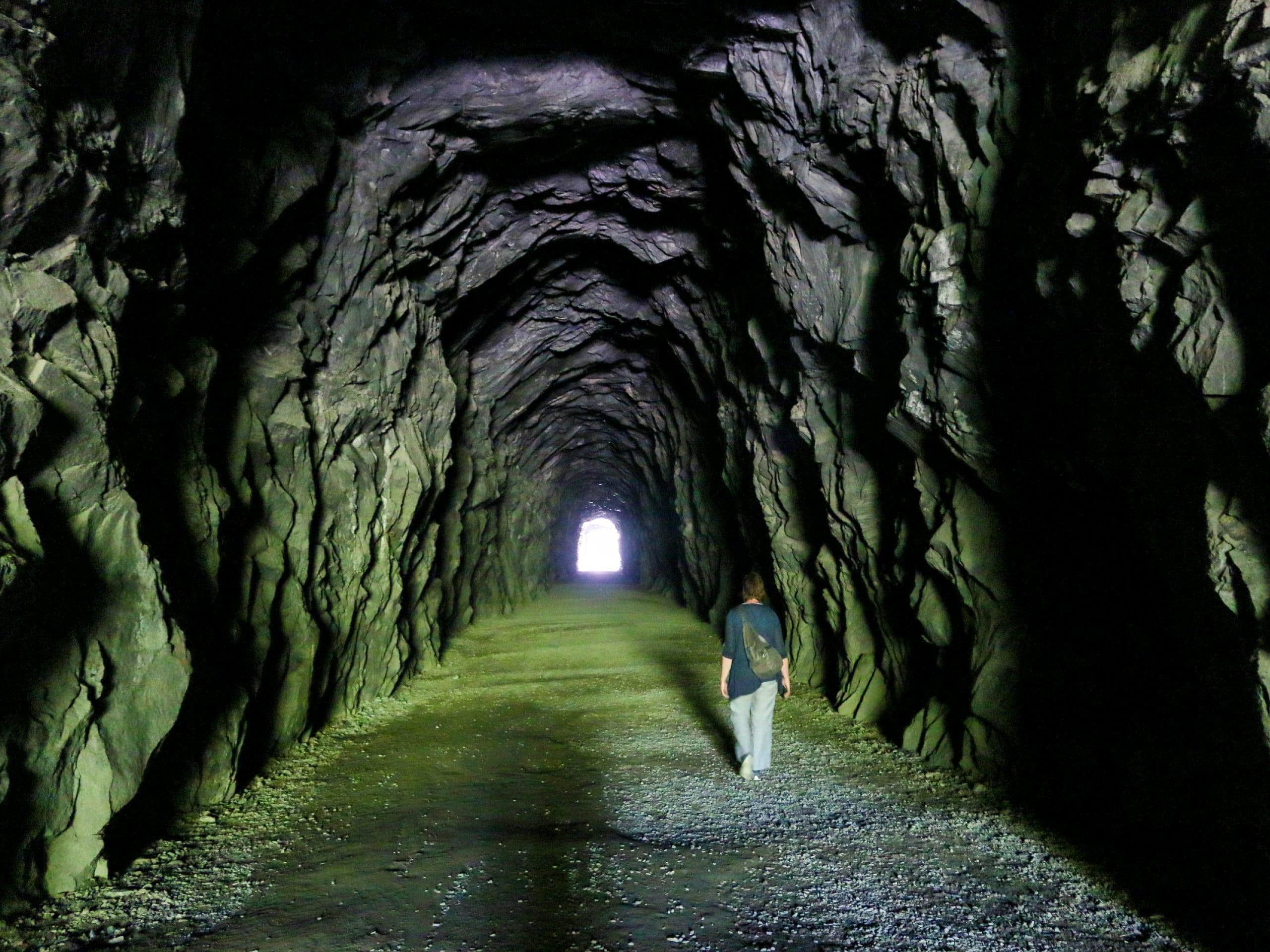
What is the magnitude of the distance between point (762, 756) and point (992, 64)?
5.01m

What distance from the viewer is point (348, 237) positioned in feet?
24.5

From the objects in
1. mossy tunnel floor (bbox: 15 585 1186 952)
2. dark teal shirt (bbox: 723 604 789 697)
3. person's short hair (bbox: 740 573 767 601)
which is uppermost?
person's short hair (bbox: 740 573 767 601)

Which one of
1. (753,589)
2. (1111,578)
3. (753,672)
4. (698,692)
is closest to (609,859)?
(753,672)

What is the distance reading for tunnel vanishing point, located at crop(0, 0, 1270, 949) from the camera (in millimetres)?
3365

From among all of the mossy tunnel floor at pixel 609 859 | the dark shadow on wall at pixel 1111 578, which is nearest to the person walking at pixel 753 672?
the mossy tunnel floor at pixel 609 859

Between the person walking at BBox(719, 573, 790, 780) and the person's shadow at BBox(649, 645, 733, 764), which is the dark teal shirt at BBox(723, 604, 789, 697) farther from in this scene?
the person's shadow at BBox(649, 645, 733, 764)

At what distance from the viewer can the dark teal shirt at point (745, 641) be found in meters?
5.57

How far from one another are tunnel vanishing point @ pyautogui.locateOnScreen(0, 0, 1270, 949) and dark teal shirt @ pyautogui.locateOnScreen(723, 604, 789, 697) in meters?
1.40

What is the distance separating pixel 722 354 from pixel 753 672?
6.32 metres

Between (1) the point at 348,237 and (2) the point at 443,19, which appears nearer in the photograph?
(2) the point at 443,19

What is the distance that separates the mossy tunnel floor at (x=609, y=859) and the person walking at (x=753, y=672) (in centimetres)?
24

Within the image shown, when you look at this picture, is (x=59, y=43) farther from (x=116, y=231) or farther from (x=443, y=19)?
(x=443, y=19)

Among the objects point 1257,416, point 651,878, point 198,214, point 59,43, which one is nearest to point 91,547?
point 59,43

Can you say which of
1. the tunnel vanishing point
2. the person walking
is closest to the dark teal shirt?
the person walking
